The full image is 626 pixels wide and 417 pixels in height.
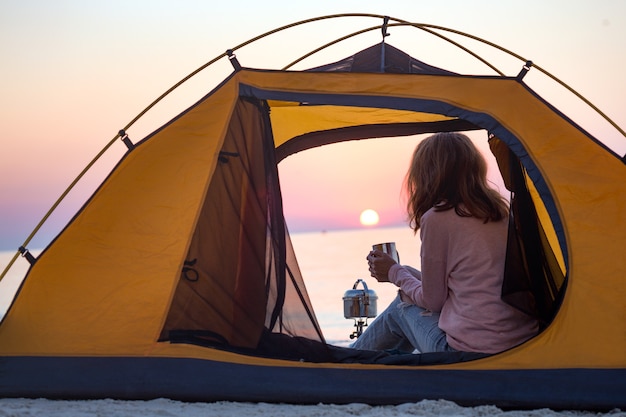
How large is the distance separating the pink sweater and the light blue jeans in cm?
17

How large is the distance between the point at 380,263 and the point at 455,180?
578 mm

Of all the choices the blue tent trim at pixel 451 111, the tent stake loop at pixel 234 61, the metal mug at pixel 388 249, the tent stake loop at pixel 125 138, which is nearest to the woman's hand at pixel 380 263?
the metal mug at pixel 388 249

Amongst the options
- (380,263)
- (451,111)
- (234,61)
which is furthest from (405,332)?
(234,61)

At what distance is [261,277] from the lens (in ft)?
12.9

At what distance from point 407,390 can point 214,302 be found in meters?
0.98

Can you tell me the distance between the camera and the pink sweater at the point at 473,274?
359 centimetres

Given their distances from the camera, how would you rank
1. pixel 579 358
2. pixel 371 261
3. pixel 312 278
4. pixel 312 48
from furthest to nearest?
pixel 312 278 < pixel 312 48 < pixel 371 261 < pixel 579 358

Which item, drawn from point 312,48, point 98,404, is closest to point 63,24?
point 312,48

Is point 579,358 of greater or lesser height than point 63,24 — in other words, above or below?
below

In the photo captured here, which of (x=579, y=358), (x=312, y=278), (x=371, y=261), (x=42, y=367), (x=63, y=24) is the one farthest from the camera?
(x=312, y=278)

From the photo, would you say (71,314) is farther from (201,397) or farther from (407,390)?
(407,390)

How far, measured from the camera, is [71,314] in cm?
383

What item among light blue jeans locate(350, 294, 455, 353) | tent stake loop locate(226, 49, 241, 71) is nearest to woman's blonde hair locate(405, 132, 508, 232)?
light blue jeans locate(350, 294, 455, 353)

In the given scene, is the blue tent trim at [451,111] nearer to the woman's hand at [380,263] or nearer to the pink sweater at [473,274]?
the pink sweater at [473,274]
